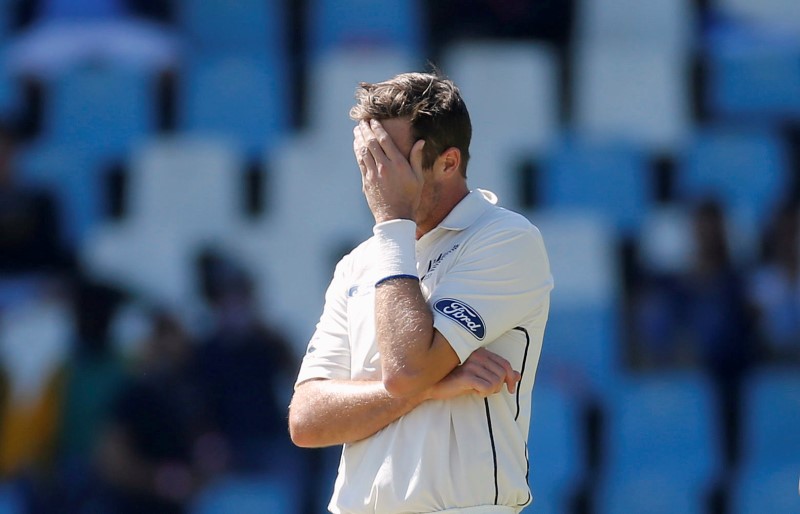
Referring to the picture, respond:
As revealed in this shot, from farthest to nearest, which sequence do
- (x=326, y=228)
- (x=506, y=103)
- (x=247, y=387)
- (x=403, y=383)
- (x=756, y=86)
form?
(x=756, y=86), (x=506, y=103), (x=326, y=228), (x=247, y=387), (x=403, y=383)

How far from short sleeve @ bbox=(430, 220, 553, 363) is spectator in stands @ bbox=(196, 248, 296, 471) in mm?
3158

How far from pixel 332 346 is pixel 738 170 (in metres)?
3.87

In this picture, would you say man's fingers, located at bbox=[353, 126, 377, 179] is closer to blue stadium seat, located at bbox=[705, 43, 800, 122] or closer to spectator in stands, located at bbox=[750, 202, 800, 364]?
spectator in stands, located at bbox=[750, 202, 800, 364]

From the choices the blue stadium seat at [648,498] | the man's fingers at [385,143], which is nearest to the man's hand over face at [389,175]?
the man's fingers at [385,143]

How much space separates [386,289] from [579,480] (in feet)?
10.8

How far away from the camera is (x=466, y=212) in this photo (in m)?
2.32

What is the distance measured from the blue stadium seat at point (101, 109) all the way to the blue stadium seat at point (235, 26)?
0.35 m

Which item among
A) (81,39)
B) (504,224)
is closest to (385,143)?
(504,224)

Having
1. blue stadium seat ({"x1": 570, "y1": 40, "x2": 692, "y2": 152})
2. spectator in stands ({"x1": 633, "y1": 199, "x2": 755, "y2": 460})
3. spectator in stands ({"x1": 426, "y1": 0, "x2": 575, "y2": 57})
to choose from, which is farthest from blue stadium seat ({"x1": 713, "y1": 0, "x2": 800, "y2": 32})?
spectator in stands ({"x1": 633, "y1": 199, "x2": 755, "y2": 460})

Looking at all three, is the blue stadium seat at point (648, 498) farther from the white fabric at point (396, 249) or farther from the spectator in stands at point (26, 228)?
the white fabric at point (396, 249)

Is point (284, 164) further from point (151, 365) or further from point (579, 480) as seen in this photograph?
point (579, 480)

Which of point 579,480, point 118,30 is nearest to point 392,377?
point 579,480

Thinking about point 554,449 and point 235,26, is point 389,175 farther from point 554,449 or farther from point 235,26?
point 235,26

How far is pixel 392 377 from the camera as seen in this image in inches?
82.9
